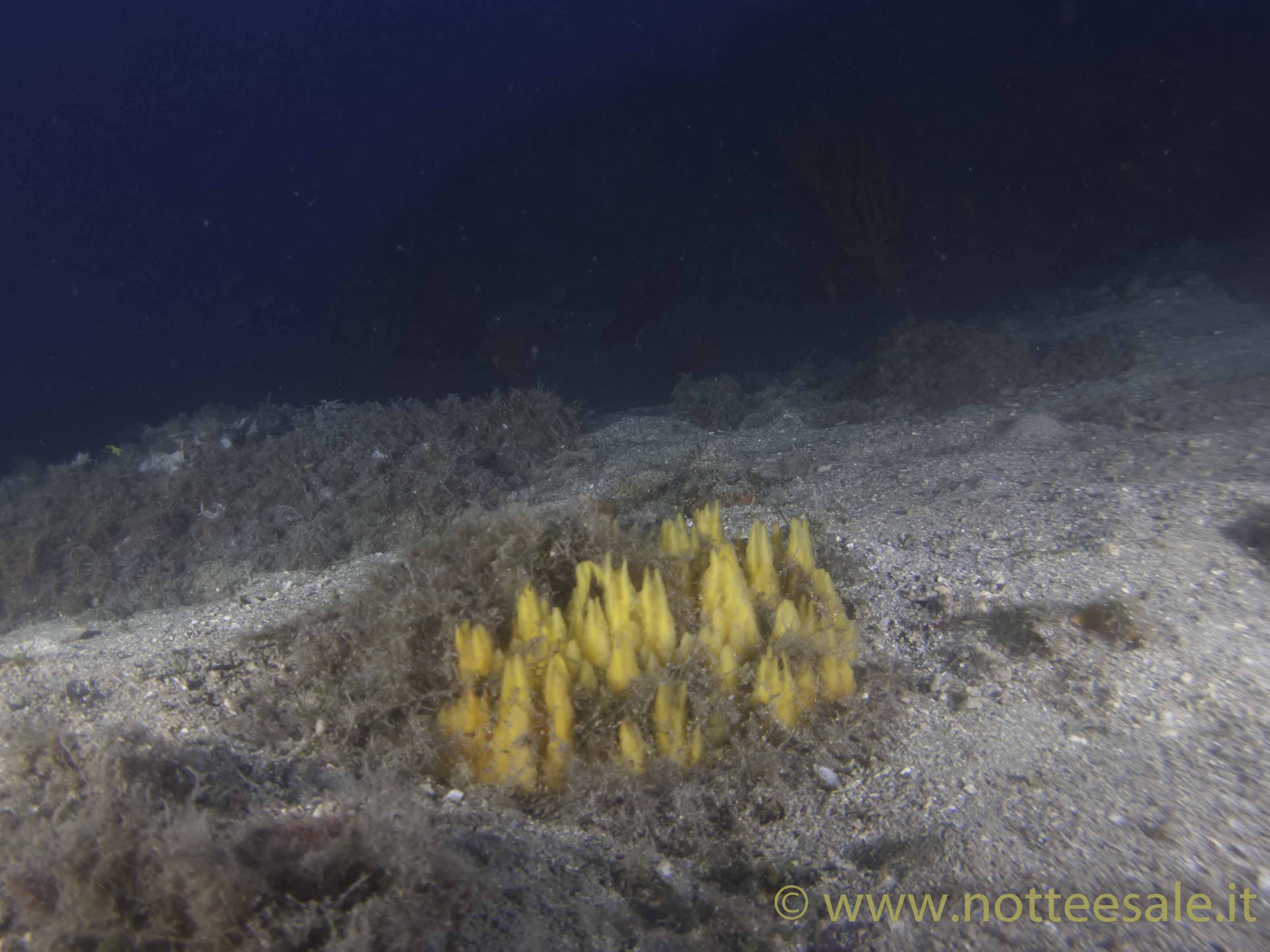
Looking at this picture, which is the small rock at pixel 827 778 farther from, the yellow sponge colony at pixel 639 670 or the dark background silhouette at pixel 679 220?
the dark background silhouette at pixel 679 220

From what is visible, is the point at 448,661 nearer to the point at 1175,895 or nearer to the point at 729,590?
the point at 729,590

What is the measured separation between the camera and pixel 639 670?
99.7 inches

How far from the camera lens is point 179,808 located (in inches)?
69.2

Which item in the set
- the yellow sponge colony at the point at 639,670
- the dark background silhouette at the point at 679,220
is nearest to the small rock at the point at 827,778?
the yellow sponge colony at the point at 639,670

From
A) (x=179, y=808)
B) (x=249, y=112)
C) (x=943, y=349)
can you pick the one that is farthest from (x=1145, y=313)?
(x=249, y=112)

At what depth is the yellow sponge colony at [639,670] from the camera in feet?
7.86

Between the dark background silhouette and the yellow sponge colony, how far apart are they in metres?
11.6

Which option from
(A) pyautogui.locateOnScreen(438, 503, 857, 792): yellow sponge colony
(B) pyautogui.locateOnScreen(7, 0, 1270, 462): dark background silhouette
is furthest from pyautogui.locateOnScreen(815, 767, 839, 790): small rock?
(B) pyautogui.locateOnScreen(7, 0, 1270, 462): dark background silhouette

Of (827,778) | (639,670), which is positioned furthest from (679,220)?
(827,778)

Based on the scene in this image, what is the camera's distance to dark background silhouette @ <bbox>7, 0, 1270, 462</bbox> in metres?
15.2

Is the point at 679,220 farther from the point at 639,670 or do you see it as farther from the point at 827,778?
the point at 827,778

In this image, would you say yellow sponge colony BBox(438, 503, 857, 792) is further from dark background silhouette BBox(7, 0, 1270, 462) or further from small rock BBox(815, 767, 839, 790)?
dark background silhouette BBox(7, 0, 1270, 462)

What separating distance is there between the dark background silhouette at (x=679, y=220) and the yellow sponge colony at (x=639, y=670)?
11.6 metres

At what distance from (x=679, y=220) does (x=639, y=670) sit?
66.4 ft
